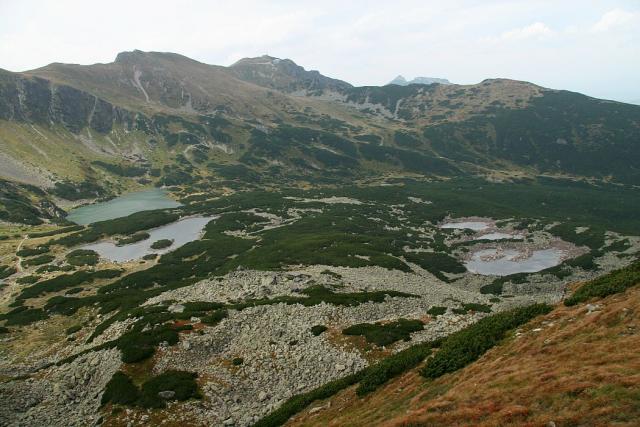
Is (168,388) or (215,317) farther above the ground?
(215,317)

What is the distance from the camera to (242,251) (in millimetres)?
86500

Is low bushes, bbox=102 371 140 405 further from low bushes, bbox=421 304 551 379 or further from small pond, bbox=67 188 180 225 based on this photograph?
small pond, bbox=67 188 180 225

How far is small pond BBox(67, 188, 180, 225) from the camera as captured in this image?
451 ft

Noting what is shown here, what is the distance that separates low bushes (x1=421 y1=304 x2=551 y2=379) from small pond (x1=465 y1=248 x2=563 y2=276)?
2455 inches

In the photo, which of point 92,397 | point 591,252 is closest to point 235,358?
point 92,397

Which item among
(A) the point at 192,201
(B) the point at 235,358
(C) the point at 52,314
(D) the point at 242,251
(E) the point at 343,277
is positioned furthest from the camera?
(A) the point at 192,201

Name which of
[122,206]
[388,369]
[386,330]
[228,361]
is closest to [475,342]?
[388,369]

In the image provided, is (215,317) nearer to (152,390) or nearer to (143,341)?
(143,341)

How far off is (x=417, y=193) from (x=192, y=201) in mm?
89939

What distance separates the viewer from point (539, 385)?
15320 mm

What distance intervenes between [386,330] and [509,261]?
6720 centimetres

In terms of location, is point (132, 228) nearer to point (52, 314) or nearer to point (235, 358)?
point (52, 314)

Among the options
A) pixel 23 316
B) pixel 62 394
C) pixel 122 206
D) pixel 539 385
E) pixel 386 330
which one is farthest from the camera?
pixel 122 206

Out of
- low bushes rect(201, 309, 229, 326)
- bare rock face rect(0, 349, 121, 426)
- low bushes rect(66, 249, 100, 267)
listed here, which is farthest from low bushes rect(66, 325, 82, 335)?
low bushes rect(66, 249, 100, 267)
